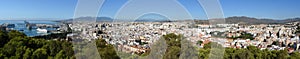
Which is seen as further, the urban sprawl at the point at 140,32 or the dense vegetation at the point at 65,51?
the dense vegetation at the point at 65,51

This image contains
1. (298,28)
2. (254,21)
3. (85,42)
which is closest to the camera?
(85,42)

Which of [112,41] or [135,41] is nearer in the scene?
[112,41]

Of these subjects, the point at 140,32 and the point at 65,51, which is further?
the point at 140,32

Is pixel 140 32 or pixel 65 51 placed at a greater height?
pixel 140 32

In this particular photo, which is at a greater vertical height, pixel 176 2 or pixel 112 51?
pixel 176 2

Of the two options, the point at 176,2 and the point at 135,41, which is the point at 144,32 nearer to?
the point at 135,41

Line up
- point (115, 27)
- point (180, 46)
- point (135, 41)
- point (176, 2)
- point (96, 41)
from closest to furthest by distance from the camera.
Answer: point (176, 2) → point (96, 41) → point (115, 27) → point (180, 46) → point (135, 41)

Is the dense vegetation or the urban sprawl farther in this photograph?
the dense vegetation

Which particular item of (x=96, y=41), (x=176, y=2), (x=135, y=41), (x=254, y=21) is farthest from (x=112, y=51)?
(x=254, y=21)
